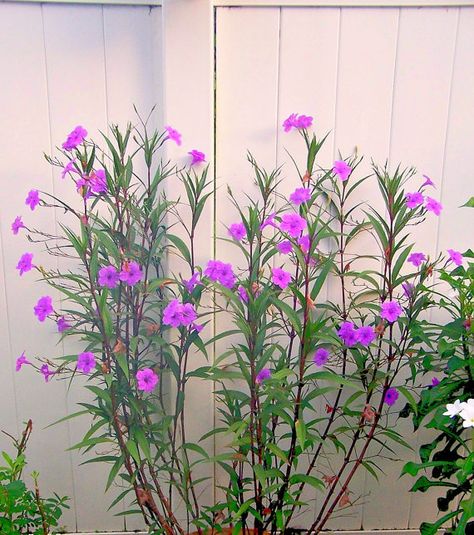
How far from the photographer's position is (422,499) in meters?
1.94

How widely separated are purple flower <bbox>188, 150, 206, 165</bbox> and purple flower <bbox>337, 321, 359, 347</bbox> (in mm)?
593

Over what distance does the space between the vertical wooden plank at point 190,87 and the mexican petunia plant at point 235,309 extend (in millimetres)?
32

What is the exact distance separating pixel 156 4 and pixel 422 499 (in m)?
1.75

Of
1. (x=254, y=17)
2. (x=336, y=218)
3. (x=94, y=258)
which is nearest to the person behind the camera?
(x=94, y=258)

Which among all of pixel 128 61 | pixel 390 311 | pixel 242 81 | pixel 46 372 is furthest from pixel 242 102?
pixel 46 372

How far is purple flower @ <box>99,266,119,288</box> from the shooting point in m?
1.42

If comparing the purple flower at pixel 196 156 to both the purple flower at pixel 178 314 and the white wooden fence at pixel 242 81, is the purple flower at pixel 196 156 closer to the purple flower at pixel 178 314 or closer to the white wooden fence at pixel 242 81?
the white wooden fence at pixel 242 81

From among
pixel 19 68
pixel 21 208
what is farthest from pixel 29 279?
pixel 19 68

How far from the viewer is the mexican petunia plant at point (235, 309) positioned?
142 cm

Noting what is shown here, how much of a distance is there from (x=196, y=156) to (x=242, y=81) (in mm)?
254

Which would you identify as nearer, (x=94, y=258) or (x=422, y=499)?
(x=94, y=258)

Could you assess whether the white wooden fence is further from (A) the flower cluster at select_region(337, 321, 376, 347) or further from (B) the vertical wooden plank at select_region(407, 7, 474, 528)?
(A) the flower cluster at select_region(337, 321, 376, 347)

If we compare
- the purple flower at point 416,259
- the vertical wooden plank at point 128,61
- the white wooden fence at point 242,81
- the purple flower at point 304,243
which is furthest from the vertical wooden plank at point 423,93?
the vertical wooden plank at point 128,61

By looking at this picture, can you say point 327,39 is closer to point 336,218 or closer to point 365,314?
point 336,218
